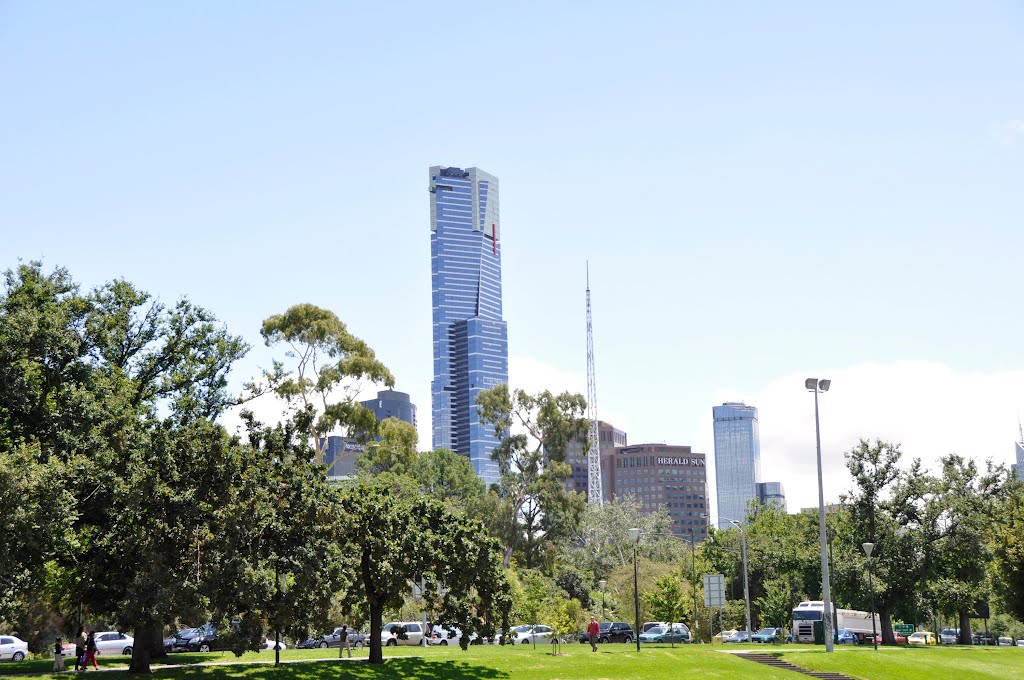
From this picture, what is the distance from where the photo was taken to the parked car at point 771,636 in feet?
234

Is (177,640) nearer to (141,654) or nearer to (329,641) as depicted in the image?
(329,641)

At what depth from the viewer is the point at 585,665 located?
154 feet

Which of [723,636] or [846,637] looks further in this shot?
[723,636]

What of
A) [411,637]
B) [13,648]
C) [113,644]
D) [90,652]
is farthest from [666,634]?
[13,648]

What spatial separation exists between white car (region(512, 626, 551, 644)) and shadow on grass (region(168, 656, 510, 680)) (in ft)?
71.9

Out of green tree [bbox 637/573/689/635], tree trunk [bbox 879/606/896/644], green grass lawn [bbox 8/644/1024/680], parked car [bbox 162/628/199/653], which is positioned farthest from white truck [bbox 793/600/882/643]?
parked car [bbox 162/628/199/653]

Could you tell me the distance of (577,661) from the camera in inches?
1895

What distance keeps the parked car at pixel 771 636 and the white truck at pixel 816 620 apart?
40.5 inches

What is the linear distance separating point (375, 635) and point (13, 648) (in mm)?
22626

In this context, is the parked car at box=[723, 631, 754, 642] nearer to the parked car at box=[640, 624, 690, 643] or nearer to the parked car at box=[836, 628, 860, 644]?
the parked car at box=[640, 624, 690, 643]

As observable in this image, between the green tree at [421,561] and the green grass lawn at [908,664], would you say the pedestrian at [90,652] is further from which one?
the green grass lawn at [908,664]

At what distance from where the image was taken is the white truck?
70188 millimetres

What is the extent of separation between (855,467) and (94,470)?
53333mm

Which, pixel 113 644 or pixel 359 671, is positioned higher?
pixel 359 671
